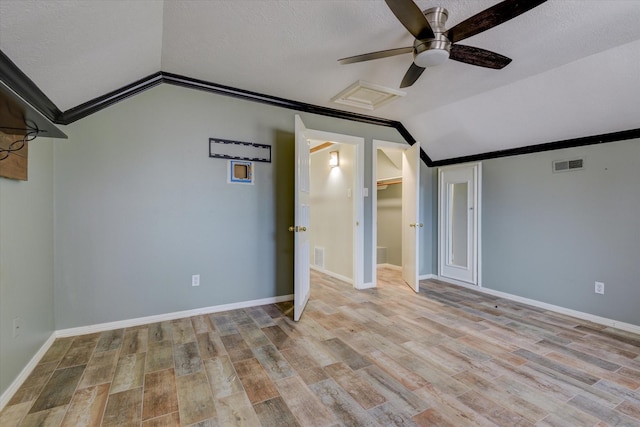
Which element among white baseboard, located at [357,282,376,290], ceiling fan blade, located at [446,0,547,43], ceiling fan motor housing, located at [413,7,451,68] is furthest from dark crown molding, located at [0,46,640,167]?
white baseboard, located at [357,282,376,290]

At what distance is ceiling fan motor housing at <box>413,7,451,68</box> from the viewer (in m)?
1.80

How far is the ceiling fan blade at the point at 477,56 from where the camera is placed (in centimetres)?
189

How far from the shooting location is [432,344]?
236 cm

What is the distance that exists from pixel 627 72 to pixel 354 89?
2.13 meters

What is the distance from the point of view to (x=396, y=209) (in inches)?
218

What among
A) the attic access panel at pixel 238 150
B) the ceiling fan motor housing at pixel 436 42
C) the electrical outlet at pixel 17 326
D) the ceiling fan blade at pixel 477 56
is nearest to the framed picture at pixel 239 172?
the attic access panel at pixel 238 150

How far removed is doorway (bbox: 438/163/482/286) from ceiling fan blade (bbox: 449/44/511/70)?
2.16 meters

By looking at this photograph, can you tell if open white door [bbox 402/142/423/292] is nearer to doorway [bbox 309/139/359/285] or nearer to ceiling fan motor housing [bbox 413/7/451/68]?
doorway [bbox 309/139/359/285]

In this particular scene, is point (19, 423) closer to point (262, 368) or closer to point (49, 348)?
point (49, 348)

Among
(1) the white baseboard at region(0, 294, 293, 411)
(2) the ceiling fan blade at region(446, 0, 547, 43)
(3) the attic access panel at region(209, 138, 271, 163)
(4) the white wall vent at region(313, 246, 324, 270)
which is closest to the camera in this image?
(2) the ceiling fan blade at region(446, 0, 547, 43)

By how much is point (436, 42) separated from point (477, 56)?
370mm

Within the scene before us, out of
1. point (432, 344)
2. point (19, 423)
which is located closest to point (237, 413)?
point (19, 423)

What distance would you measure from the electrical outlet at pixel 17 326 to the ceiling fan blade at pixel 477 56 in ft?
10.5

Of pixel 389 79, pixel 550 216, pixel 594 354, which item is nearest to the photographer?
pixel 594 354
